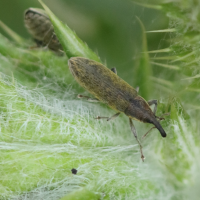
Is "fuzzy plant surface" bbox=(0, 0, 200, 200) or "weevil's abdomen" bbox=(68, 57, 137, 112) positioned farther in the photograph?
"weevil's abdomen" bbox=(68, 57, 137, 112)

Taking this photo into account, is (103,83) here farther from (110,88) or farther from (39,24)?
(39,24)

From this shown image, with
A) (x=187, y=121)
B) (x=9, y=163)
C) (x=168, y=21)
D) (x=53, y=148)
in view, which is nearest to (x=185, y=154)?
(x=187, y=121)

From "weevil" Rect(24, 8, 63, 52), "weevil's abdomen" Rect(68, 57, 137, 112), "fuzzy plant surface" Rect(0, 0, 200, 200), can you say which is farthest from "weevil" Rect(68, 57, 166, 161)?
"weevil" Rect(24, 8, 63, 52)

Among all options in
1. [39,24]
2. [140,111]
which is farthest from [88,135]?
[39,24]

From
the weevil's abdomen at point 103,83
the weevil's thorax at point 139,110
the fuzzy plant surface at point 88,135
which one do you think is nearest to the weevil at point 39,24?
the weevil's abdomen at point 103,83

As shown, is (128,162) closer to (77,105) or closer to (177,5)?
(77,105)

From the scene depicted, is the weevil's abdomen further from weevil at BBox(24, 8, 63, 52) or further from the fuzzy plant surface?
weevil at BBox(24, 8, 63, 52)
